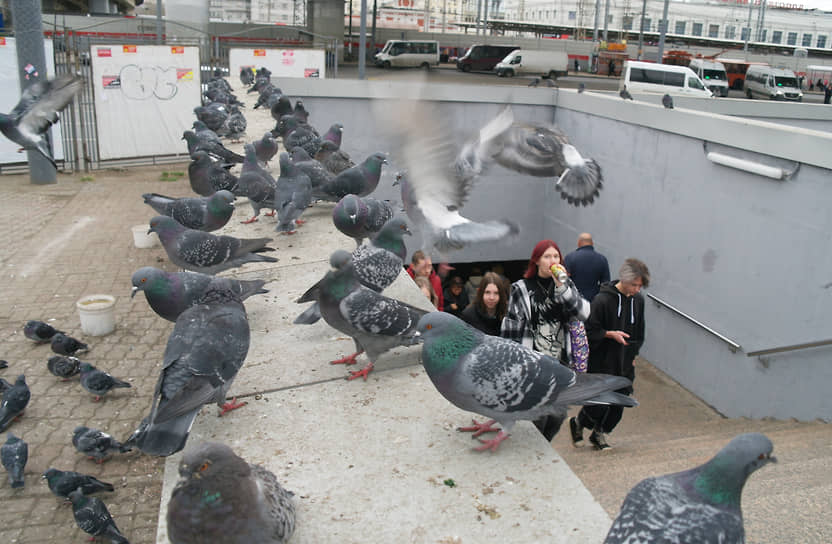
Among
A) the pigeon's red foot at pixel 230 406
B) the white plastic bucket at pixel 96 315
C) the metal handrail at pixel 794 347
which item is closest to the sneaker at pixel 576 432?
the pigeon's red foot at pixel 230 406

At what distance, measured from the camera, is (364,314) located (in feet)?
12.0

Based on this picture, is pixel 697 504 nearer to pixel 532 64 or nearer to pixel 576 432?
pixel 576 432

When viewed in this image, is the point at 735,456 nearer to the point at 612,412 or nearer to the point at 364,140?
the point at 612,412

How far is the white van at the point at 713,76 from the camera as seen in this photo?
99.0 feet

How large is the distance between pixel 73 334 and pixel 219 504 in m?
4.42

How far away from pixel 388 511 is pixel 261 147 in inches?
297

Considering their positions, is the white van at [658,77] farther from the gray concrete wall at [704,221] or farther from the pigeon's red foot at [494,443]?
the pigeon's red foot at [494,443]

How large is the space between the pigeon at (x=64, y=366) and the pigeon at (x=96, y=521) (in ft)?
6.49

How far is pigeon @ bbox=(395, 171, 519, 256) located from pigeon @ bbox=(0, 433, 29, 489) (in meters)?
3.24

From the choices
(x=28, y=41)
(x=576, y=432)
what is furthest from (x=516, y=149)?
(x=28, y=41)

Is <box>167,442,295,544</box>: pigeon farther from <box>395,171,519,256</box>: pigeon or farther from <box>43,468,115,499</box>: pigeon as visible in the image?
<box>395,171,519,256</box>: pigeon

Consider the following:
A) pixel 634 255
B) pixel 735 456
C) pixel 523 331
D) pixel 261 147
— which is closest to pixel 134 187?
pixel 261 147

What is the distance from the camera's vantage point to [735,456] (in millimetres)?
2191

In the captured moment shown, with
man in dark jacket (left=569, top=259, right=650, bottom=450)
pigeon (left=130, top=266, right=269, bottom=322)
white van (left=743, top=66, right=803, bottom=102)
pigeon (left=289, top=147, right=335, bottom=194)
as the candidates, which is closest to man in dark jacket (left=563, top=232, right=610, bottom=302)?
man in dark jacket (left=569, top=259, right=650, bottom=450)
